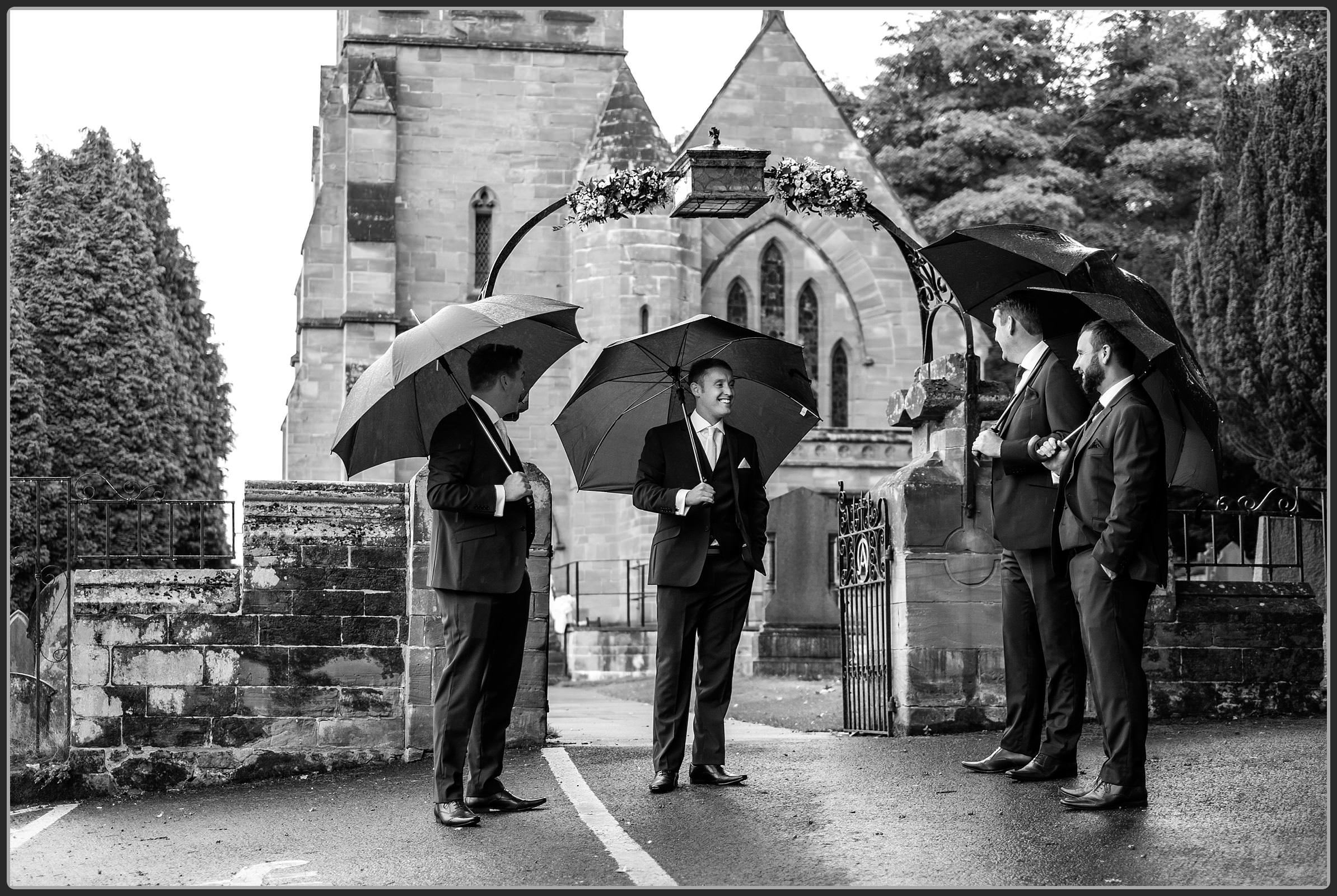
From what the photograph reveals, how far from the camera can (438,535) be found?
775cm

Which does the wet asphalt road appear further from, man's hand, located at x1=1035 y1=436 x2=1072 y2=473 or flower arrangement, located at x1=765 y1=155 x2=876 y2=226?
flower arrangement, located at x1=765 y1=155 x2=876 y2=226

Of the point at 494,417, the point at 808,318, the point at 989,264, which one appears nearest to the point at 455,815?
the point at 494,417

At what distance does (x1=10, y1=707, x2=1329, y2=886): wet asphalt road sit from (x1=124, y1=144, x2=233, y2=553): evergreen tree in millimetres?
21656

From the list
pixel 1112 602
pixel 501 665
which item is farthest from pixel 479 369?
pixel 1112 602

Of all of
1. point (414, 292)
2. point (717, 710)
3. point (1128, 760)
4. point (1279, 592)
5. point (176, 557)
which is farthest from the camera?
point (414, 292)

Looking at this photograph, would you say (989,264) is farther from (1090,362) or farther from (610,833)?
(610,833)

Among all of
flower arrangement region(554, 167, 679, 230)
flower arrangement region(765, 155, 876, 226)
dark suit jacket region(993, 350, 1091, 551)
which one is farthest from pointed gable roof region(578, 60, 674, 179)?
dark suit jacket region(993, 350, 1091, 551)

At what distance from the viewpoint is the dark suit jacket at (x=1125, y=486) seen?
6.96 meters

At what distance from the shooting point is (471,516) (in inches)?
301

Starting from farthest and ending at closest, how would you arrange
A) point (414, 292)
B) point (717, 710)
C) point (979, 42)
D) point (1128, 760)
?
point (979, 42) → point (414, 292) → point (717, 710) → point (1128, 760)

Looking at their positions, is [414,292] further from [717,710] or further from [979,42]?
[717,710]

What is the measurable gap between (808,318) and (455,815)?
Answer: 21.9 m

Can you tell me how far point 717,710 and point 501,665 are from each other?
49.3 inches

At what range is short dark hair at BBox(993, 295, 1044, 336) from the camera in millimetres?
8094
